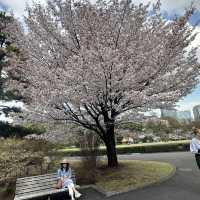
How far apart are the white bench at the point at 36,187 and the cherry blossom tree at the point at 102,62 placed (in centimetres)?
243

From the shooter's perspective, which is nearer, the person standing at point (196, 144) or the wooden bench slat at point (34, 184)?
the person standing at point (196, 144)

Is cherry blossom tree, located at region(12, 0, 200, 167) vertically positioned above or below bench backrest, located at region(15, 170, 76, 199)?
above

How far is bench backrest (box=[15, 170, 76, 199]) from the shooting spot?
7.50 metres

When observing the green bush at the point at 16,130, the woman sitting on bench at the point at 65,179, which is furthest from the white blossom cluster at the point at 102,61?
the green bush at the point at 16,130

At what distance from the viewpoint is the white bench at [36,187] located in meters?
7.12

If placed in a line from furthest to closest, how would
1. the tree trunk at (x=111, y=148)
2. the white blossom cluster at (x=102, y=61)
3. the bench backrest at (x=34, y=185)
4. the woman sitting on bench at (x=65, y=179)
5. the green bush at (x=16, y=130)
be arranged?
the green bush at (x=16, y=130), the tree trunk at (x=111, y=148), the white blossom cluster at (x=102, y=61), the bench backrest at (x=34, y=185), the woman sitting on bench at (x=65, y=179)

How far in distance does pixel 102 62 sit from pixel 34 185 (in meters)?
4.09

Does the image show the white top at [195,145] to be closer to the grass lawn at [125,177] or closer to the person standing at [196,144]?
the person standing at [196,144]

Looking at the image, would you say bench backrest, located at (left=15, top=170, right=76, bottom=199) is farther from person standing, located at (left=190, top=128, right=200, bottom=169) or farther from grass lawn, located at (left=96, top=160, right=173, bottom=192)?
person standing, located at (left=190, top=128, right=200, bottom=169)

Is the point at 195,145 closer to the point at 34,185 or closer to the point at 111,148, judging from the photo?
the point at 34,185

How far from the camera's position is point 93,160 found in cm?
1030

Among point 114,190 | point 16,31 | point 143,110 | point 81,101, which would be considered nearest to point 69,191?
point 114,190

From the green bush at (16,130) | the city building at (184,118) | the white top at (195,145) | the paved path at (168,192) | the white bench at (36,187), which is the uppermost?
the city building at (184,118)

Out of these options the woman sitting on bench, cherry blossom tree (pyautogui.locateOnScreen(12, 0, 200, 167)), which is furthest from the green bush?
the woman sitting on bench
